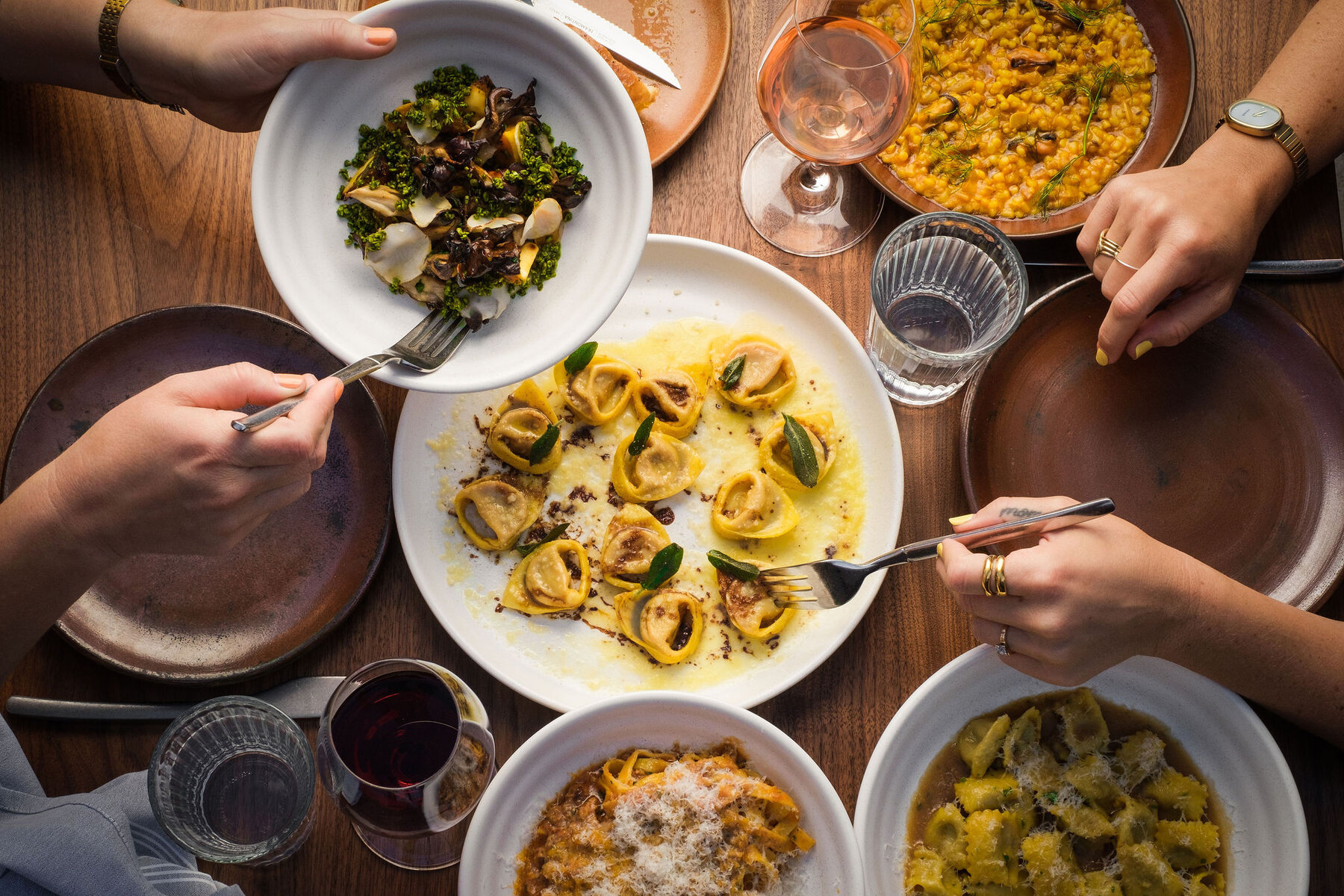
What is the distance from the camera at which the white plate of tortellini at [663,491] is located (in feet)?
7.65

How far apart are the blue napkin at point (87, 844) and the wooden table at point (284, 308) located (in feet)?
0.54

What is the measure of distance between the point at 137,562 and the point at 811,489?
1914 millimetres

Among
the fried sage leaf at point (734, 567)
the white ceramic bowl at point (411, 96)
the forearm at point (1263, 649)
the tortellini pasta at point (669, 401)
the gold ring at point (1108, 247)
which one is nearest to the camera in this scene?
the white ceramic bowl at point (411, 96)

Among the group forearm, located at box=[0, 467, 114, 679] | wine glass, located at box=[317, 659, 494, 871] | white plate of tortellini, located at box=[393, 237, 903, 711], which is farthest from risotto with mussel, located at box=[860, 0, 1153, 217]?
forearm, located at box=[0, 467, 114, 679]

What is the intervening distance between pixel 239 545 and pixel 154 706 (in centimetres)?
48

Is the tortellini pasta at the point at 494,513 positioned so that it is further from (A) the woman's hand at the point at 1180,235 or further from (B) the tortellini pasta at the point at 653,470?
(A) the woman's hand at the point at 1180,235

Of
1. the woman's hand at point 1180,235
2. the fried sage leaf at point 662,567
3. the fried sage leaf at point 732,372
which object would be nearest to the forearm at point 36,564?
the fried sage leaf at point 662,567

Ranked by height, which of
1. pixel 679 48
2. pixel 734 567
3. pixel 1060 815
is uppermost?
pixel 679 48

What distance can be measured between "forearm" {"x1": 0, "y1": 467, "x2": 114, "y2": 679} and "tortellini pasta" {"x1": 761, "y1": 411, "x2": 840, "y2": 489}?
169 centimetres

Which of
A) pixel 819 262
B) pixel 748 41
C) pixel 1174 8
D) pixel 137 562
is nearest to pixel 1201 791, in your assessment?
pixel 819 262

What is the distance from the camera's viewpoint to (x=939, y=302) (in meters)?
2.53

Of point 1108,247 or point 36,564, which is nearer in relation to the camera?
point 36,564

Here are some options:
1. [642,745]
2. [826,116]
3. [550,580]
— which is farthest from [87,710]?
[826,116]

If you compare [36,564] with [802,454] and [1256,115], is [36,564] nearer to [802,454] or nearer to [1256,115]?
[802,454]
